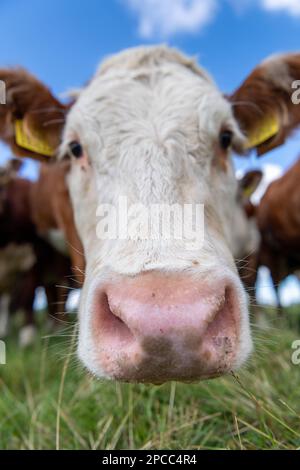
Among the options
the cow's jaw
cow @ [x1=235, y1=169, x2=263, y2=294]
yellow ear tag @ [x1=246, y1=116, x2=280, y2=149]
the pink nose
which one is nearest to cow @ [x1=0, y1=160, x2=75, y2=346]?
cow @ [x1=235, y1=169, x2=263, y2=294]

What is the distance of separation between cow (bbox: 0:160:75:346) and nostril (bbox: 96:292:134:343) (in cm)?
558

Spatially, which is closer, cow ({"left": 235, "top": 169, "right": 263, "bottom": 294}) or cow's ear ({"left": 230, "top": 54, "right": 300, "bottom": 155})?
cow's ear ({"left": 230, "top": 54, "right": 300, "bottom": 155})

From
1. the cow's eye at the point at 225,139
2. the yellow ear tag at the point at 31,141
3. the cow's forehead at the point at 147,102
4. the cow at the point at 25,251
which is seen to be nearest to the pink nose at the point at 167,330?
the cow's forehead at the point at 147,102

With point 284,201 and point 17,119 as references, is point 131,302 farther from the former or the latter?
point 284,201

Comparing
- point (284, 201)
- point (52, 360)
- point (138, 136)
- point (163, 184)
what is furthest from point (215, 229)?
point (284, 201)

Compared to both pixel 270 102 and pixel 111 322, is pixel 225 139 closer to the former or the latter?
pixel 270 102

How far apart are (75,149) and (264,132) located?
4.96 feet

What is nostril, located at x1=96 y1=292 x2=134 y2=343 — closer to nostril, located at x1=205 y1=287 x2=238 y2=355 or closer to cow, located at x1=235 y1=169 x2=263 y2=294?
nostril, located at x1=205 y1=287 x2=238 y2=355

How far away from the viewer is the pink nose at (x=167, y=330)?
1.84 metres

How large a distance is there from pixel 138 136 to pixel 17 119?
Answer: 1.51 meters

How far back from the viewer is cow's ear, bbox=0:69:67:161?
4.02 meters

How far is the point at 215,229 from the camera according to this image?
2670 mm

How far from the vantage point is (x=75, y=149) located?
344 centimetres

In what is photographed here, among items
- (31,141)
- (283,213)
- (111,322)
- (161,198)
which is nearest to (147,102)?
(161,198)
